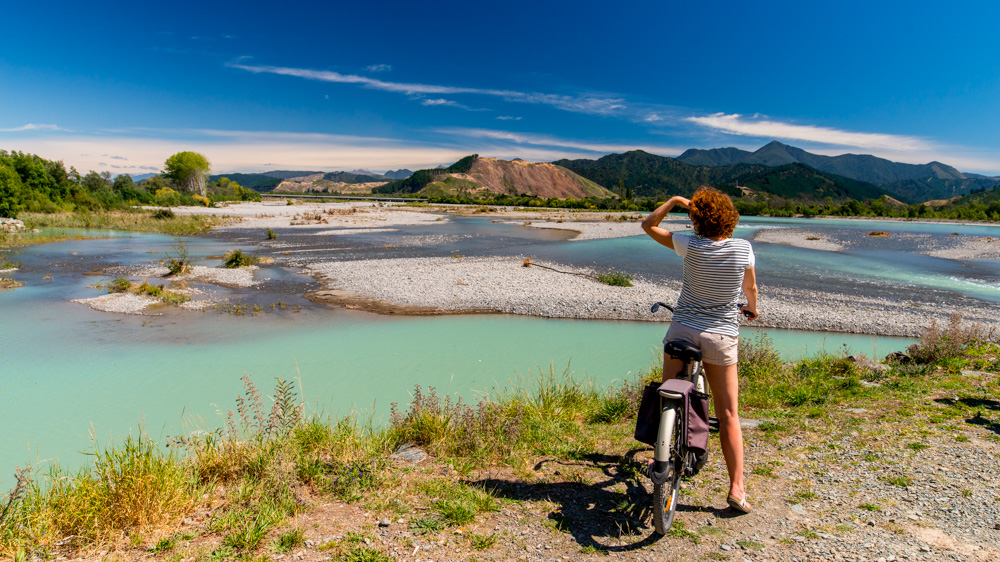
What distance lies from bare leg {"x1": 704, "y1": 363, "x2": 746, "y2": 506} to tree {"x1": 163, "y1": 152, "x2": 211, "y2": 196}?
407 feet

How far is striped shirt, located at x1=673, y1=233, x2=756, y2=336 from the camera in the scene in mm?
3619

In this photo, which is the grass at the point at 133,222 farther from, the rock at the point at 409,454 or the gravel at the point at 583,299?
the rock at the point at 409,454

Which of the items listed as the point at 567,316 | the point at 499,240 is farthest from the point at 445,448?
the point at 499,240

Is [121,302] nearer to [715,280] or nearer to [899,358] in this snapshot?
[715,280]

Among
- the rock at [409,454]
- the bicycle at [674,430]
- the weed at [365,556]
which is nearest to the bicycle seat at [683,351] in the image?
the bicycle at [674,430]

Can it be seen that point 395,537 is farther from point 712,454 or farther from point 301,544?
point 712,454

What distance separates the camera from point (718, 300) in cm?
367

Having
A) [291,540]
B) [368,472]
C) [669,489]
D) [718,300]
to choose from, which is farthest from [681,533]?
[291,540]

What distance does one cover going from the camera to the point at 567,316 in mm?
15391

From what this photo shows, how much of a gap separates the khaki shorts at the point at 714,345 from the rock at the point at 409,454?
2.90m

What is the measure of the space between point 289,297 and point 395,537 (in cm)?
1578

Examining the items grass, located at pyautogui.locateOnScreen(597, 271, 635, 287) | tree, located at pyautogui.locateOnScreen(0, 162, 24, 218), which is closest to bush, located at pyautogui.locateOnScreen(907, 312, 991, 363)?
grass, located at pyautogui.locateOnScreen(597, 271, 635, 287)

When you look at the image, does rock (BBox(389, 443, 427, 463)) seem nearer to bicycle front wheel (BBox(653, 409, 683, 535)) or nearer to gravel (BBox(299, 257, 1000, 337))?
bicycle front wheel (BBox(653, 409, 683, 535))

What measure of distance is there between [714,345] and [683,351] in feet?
0.74
